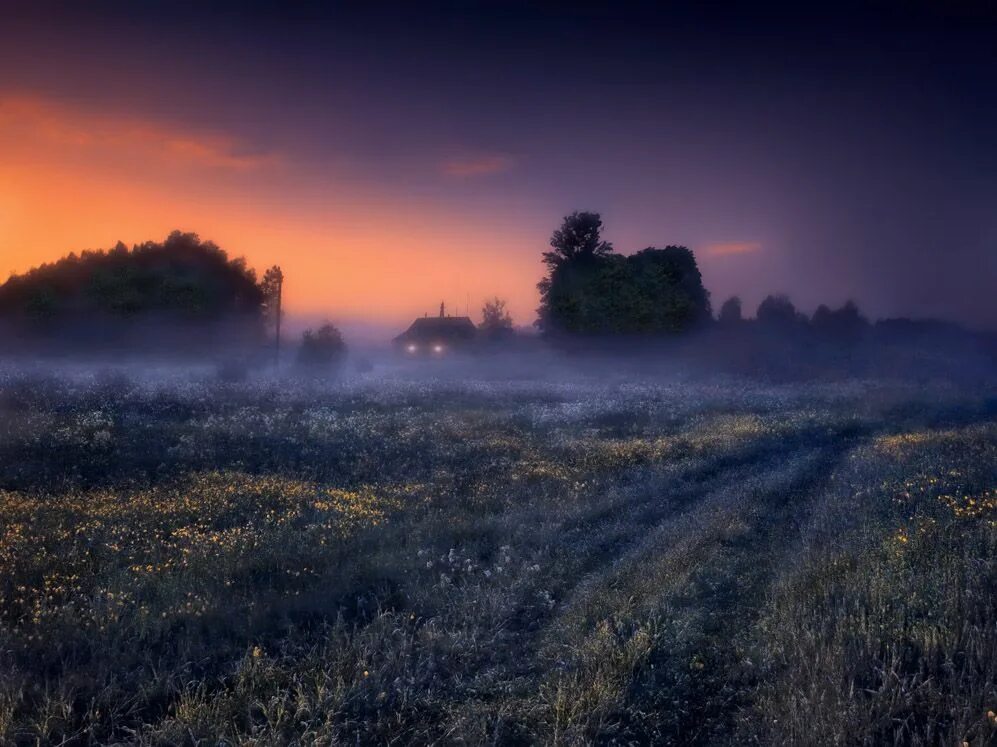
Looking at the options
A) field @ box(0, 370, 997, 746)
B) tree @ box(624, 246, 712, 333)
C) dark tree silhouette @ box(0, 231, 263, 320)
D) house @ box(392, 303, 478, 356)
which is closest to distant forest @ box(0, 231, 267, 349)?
dark tree silhouette @ box(0, 231, 263, 320)

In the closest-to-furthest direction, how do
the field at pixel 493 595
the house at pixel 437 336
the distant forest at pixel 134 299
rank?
the field at pixel 493 595, the distant forest at pixel 134 299, the house at pixel 437 336

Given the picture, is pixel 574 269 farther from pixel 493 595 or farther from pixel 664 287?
pixel 493 595

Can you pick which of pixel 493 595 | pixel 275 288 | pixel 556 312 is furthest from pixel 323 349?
pixel 493 595

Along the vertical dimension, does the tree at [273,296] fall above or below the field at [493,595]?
above

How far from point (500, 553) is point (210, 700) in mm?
4409

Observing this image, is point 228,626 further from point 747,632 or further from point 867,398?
point 867,398

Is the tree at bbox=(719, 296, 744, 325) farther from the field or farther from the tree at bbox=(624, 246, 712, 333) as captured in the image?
the field

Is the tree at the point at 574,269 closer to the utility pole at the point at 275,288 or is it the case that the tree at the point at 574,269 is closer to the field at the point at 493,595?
the utility pole at the point at 275,288

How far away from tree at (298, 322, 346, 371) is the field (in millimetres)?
33397

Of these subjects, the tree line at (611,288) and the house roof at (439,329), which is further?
the house roof at (439,329)

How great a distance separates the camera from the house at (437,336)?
7294cm

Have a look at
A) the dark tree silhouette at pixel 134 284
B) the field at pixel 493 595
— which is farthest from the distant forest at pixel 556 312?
the field at pixel 493 595

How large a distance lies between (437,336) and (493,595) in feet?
225

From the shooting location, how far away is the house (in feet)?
239
